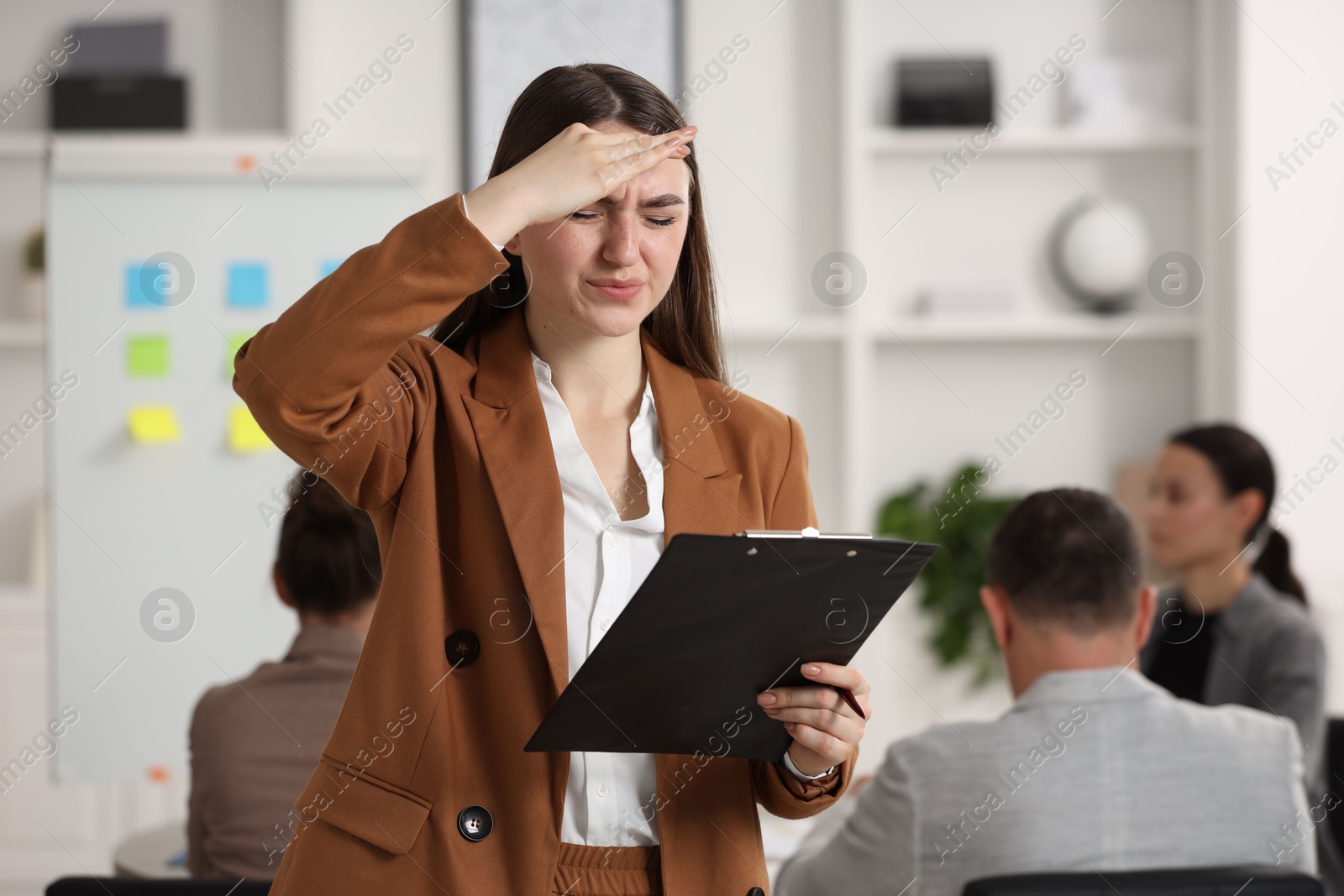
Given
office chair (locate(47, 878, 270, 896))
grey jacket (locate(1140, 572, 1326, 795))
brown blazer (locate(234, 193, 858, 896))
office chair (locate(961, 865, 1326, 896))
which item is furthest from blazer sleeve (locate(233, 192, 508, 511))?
grey jacket (locate(1140, 572, 1326, 795))

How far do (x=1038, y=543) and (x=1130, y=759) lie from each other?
13.1 inches

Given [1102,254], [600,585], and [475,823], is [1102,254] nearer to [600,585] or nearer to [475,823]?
[600,585]

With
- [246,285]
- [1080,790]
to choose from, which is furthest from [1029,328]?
[1080,790]

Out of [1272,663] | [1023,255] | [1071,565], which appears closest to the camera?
[1071,565]

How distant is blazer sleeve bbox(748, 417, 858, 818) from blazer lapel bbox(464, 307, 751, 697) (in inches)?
2.4

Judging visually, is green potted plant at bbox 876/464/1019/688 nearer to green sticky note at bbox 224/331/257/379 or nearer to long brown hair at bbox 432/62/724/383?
green sticky note at bbox 224/331/257/379

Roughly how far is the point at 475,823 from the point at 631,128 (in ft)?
2.18

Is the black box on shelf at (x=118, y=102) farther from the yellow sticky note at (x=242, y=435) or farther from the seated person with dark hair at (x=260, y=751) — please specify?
the seated person with dark hair at (x=260, y=751)

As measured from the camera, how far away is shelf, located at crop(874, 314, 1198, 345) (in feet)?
13.7

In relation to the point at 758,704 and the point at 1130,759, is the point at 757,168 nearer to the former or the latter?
the point at 1130,759

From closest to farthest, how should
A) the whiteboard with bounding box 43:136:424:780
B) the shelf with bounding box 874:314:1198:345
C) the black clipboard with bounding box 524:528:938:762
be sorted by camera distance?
1. the black clipboard with bounding box 524:528:938:762
2. the whiteboard with bounding box 43:136:424:780
3. the shelf with bounding box 874:314:1198:345

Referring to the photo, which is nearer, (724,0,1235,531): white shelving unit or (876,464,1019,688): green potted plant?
(876,464,1019,688): green potted plant

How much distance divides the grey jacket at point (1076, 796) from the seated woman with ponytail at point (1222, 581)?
0.83 metres

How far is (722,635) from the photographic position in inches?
41.2
